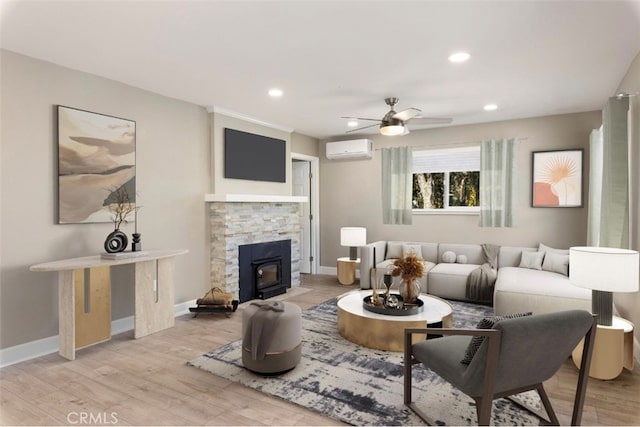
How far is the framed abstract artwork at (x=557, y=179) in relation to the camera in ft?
16.4

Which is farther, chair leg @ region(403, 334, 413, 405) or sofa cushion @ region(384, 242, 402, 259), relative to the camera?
sofa cushion @ region(384, 242, 402, 259)

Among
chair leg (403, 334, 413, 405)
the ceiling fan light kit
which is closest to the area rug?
chair leg (403, 334, 413, 405)

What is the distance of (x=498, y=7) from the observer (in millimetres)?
2309

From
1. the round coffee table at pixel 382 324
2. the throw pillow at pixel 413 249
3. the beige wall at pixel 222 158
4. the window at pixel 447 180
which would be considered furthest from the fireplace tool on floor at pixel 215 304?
the window at pixel 447 180

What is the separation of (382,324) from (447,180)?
3513mm

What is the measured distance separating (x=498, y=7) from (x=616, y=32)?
42.4 inches

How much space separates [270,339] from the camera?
2705 mm

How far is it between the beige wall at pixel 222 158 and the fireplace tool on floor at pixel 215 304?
1.33m

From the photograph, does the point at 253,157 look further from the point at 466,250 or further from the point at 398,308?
the point at 466,250

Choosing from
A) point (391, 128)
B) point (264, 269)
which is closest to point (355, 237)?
point (264, 269)

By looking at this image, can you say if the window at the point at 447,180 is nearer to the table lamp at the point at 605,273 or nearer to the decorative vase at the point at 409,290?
the decorative vase at the point at 409,290

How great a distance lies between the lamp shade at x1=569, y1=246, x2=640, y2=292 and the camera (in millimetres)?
2420
